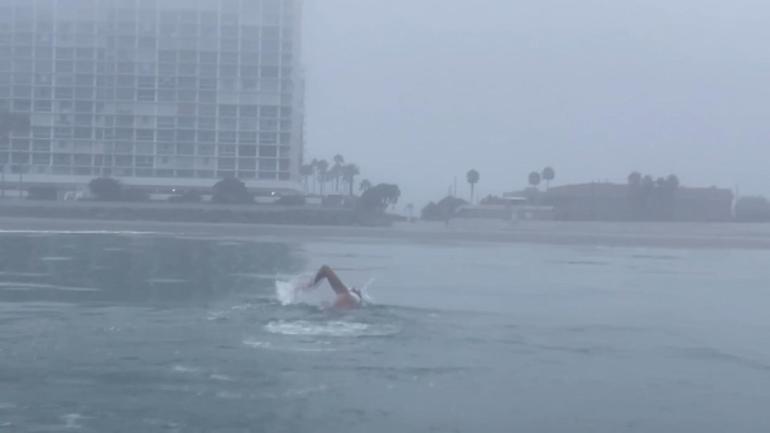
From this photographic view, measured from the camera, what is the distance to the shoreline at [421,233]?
42156 millimetres

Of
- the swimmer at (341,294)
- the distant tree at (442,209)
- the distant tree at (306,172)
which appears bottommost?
the swimmer at (341,294)

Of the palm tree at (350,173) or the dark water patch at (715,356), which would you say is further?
the palm tree at (350,173)

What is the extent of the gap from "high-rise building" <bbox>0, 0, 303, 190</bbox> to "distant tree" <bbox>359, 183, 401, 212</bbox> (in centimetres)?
788

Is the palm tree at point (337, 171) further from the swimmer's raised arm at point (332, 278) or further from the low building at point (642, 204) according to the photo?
the swimmer's raised arm at point (332, 278)

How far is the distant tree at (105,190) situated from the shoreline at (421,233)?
7.29m

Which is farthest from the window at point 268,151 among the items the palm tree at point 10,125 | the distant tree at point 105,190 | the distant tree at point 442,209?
the palm tree at point 10,125

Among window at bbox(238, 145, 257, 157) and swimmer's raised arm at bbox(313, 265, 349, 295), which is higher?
window at bbox(238, 145, 257, 157)

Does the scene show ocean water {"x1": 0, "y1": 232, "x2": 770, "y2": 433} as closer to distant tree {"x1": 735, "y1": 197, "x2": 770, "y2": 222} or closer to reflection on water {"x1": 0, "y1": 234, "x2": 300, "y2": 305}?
reflection on water {"x1": 0, "y1": 234, "x2": 300, "y2": 305}

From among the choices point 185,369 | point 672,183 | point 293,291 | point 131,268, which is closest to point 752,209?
point 672,183

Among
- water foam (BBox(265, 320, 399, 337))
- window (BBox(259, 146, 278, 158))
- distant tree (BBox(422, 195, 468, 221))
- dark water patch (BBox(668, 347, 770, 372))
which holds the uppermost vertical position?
window (BBox(259, 146, 278, 158))

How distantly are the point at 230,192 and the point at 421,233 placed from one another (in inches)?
582

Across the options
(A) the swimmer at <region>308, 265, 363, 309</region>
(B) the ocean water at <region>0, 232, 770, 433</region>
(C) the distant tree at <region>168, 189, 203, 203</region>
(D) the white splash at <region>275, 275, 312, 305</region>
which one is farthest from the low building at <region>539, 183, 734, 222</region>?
(A) the swimmer at <region>308, 265, 363, 309</region>

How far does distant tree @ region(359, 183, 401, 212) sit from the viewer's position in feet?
175

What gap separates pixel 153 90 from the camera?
59.8 meters
